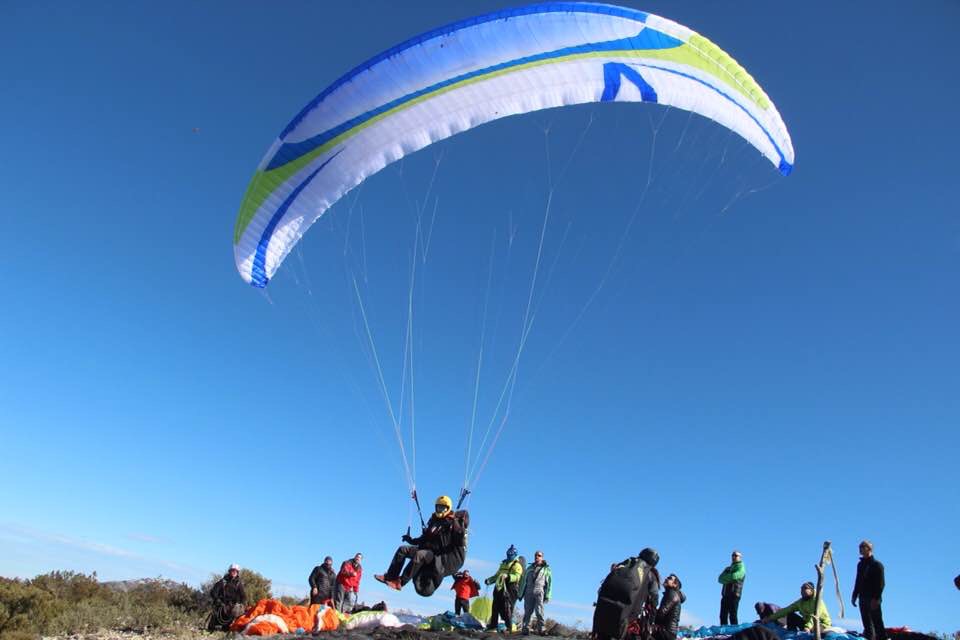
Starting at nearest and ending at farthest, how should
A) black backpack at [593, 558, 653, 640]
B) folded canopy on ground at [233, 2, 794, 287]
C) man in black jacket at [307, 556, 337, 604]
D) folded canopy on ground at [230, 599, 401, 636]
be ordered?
1. black backpack at [593, 558, 653, 640]
2. folded canopy on ground at [230, 599, 401, 636]
3. folded canopy on ground at [233, 2, 794, 287]
4. man in black jacket at [307, 556, 337, 604]

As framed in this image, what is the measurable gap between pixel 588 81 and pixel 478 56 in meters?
1.68

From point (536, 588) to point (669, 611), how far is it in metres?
2.52

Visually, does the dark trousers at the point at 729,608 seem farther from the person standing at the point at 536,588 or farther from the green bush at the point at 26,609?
the green bush at the point at 26,609

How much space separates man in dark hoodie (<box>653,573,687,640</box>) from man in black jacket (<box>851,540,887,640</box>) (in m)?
2.05

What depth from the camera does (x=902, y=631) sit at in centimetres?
901

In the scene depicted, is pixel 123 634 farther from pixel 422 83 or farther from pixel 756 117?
pixel 756 117

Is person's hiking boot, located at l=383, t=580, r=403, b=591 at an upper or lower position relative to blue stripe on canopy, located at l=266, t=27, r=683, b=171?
lower

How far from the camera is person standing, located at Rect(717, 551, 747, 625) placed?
10.8 meters

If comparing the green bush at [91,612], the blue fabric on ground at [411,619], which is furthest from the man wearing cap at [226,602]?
the blue fabric on ground at [411,619]

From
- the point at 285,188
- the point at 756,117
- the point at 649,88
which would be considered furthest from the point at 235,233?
the point at 756,117

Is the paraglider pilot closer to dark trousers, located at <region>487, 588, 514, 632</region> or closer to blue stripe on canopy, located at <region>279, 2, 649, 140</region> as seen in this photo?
dark trousers, located at <region>487, 588, 514, 632</region>

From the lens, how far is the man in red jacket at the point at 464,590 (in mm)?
11538

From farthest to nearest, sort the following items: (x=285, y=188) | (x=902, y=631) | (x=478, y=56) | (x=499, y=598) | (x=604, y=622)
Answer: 1. (x=285, y=188)
2. (x=499, y=598)
3. (x=478, y=56)
4. (x=902, y=631)
5. (x=604, y=622)

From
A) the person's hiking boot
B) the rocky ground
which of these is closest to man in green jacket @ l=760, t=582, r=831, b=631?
the rocky ground
